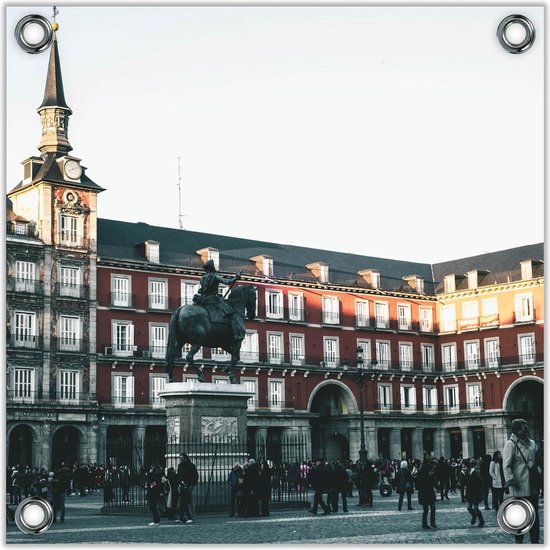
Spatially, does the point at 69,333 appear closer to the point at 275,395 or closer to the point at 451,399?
the point at 275,395

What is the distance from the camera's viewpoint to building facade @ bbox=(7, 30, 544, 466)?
177ft

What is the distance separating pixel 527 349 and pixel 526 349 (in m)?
0.08

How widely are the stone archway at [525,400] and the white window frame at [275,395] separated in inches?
591

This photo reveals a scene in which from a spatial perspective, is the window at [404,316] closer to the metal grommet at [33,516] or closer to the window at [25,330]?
the window at [25,330]

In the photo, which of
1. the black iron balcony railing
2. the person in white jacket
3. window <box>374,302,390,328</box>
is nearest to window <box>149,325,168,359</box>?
the black iron balcony railing

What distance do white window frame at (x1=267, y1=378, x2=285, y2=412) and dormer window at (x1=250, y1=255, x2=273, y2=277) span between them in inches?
271

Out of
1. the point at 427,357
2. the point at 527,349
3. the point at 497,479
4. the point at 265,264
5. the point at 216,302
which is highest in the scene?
the point at 265,264

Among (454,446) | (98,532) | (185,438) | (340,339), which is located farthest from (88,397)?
(98,532)

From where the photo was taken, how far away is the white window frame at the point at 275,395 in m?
63.1

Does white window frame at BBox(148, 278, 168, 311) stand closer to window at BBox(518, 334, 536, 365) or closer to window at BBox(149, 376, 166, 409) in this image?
window at BBox(149, 376, 166, 409)

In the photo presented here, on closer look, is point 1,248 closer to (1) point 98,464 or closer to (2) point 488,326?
(1) point 98,464

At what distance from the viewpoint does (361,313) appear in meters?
68.9

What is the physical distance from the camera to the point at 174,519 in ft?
65.7

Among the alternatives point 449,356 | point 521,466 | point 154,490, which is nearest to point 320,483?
point 154,490
